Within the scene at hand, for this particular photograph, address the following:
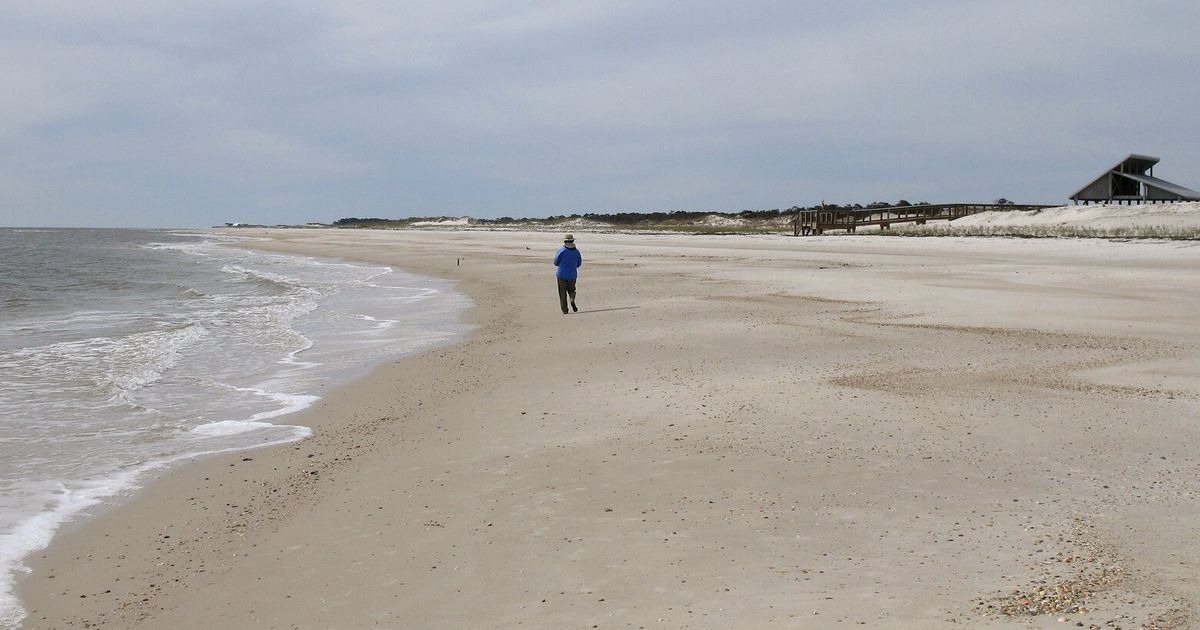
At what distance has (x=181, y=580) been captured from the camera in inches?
181

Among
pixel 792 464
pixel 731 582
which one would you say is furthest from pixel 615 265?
pixel 731 582

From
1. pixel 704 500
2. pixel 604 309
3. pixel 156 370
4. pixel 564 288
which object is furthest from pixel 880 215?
pixel 704 500

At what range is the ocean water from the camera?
665 cm

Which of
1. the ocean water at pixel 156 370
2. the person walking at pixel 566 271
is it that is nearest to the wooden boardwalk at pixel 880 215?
the ocean water at pixel 156 370

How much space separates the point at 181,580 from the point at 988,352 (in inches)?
337

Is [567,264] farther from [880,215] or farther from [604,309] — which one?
[880,215]

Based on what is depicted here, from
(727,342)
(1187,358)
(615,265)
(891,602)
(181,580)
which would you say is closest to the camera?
(891,602)

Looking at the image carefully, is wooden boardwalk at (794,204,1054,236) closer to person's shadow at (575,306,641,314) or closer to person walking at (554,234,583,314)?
person's shadow at (575,306,641,314)

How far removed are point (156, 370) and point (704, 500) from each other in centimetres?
879

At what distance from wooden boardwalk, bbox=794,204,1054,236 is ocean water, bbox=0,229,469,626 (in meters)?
27.5

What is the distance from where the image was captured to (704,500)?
5301 millimetres

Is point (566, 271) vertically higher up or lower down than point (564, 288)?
higher up

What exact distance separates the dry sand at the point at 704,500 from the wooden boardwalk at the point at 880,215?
121ft

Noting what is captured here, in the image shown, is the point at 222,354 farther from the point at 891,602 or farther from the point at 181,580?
the point at 891,602
